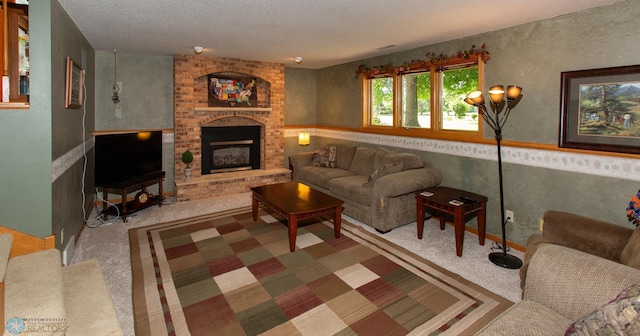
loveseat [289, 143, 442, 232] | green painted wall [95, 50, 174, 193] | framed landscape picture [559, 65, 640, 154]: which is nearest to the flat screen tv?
green painted wall [95, 50, 174, 193]

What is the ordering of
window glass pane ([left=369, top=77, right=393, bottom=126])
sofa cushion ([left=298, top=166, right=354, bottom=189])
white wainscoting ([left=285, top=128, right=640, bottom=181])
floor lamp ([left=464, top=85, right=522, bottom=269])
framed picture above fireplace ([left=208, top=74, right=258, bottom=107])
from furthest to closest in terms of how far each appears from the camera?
framed picture above fireplace ([left=208, top=74, right=258, bottom=107]), window glass pane ([left=369, top=77, right=393, bottom=126]), sofa cushion ([left=298, top=166, right=354, bottom=189]), floor lamp ([left=464, top=85, right=522, bottom=269]), white wainscoting ([left=285, top=128, right=640, bottom=181])

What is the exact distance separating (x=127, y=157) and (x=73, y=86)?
1512mm

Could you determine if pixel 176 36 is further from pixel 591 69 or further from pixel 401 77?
pixel 591 69

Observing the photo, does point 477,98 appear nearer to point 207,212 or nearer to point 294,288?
point 294,288

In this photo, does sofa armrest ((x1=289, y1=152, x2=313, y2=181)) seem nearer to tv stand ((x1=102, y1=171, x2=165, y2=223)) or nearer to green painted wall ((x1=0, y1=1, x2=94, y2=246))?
tv stand ((x1=102, y1=171, x2=165, y2=223))

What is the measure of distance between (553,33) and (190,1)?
347 centimetres

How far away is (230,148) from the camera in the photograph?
6.52m

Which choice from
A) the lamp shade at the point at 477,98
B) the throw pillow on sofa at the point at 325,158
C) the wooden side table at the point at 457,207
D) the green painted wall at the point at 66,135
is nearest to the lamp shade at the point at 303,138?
the throw pillow on sofa at the point at 325,158

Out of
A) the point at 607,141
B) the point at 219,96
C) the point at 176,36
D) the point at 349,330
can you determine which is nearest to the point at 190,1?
the point at 176,36

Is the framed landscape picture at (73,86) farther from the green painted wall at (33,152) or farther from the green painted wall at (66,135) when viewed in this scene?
the green painted wall at (33,152)

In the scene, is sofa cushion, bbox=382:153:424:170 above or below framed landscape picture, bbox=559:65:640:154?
below

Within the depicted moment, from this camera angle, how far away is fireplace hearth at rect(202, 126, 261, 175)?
20.5ft

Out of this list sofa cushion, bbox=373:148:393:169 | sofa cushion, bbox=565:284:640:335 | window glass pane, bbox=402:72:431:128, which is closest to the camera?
sofa cushion, bbox=565:284:640:335

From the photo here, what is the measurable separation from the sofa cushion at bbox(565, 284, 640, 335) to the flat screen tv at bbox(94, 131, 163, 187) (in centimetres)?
494
